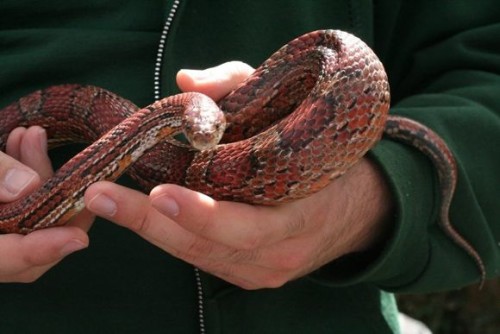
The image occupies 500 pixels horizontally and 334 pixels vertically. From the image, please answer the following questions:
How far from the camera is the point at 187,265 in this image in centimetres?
253

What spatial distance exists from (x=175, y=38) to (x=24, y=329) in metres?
1.10

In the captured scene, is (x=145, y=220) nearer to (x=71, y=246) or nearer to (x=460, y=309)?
(x=71, y=246)

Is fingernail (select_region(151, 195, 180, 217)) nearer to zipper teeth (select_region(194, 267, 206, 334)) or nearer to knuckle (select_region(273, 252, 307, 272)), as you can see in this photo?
knuckle (select_region(273, 252, 307, 272))

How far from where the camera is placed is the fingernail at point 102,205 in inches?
76.5

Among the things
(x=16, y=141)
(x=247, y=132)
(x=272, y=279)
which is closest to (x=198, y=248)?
(x=272, y=279)

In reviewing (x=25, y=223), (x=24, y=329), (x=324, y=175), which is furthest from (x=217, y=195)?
(x=24, y=329)

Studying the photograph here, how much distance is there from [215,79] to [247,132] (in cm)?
20

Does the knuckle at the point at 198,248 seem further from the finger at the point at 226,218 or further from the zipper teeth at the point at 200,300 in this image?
the zipper teeth at the point at 200,300

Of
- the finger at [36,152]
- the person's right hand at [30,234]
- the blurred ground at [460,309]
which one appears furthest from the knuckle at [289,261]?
the blurred ground at [460,309]

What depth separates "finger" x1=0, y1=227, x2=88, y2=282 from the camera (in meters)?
2.10

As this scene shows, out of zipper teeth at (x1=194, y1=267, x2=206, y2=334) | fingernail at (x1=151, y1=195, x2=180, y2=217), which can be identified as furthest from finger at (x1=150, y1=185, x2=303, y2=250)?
zipper teeth at (x1=194, y1=267, x2=206, y2=334)

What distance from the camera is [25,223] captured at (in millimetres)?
2391

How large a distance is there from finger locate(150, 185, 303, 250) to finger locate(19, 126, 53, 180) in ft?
2.44

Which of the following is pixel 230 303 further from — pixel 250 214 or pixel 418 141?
pixel 418 141
